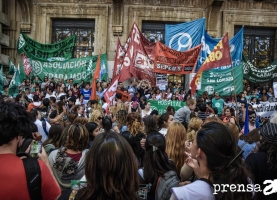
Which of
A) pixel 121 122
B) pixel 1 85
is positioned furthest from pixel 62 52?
pixel 121 122

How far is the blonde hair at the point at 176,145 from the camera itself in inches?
138

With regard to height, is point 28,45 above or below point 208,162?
above

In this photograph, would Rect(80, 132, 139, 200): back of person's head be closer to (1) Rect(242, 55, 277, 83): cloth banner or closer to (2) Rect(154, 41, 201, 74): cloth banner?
(2) Rect(154, 41, 201, 74): cloth banner

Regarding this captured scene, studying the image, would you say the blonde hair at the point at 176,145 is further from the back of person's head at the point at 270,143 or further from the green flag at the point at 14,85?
the green flag at the point at 14,85

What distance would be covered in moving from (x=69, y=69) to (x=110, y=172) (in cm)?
1430

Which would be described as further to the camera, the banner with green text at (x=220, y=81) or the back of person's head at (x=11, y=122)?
the banner with green text at (x=220, y=81)

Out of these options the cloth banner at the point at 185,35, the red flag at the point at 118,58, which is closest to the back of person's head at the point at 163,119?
the red flag at the point at 118,58

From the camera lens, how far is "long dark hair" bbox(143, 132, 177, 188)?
2.80m

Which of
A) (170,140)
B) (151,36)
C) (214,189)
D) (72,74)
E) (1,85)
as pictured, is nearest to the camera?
(214,189)

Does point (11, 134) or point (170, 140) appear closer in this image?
point (11, 134)

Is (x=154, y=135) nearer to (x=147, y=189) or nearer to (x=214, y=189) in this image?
(x=147, y=189)

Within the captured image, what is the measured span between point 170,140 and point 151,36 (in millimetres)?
13568

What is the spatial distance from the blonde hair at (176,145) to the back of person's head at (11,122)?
1.85 m

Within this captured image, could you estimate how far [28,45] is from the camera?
1585 cm
